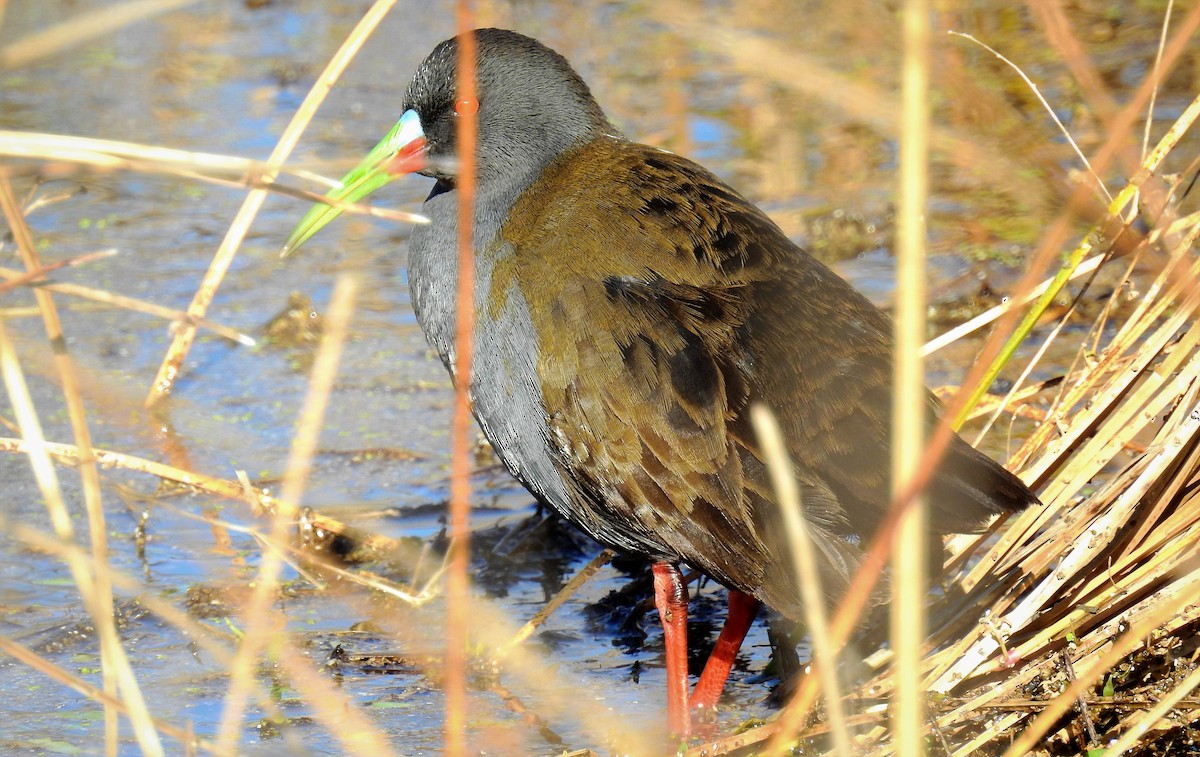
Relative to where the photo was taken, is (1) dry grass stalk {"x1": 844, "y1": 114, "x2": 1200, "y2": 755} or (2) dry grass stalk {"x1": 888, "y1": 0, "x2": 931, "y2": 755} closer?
(2) dry grass stalk {"x1": 888, "y1": 0, "x2": 931, "y2": 755}

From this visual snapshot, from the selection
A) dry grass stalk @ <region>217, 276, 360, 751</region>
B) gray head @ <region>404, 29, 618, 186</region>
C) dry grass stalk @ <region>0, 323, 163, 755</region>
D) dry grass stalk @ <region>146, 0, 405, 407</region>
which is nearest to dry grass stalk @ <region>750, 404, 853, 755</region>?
dry grass stalk @ <region>217, 276, 360, 751</region>

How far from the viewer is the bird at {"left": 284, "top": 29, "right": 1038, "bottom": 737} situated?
2.61m

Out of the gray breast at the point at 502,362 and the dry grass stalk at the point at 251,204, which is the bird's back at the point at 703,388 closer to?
the gray breast at the point at 502,362

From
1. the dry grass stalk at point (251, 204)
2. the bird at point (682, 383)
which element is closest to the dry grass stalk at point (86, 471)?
the bird at point (682, 383)

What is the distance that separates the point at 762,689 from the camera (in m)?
3.15

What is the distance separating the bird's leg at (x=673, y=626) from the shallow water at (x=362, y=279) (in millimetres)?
106

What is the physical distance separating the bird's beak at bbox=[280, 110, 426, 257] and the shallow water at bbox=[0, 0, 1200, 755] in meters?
0.60

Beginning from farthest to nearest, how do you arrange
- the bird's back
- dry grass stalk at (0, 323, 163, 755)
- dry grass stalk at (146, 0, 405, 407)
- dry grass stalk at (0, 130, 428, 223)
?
1. dry grass stalk at (146, 0, 405, 407)
2. the bird's back
3. dry grass stalk at (0, 323, 163, 755)
4. dry grass stalk at (0, 130, 428, 223)

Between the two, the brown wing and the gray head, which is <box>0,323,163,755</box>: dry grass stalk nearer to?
the brown wing

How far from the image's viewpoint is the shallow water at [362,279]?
10.1ft

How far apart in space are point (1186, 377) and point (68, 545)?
1.79m

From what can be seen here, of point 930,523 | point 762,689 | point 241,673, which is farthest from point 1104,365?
point 241,673

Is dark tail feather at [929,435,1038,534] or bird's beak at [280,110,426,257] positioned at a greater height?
bird's beak at [280,110,426,257]

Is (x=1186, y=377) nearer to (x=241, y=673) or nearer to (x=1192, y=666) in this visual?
(x=1192, y=666)
